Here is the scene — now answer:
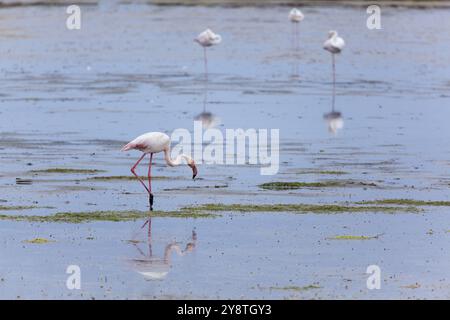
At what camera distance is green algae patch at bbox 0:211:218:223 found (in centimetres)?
1909

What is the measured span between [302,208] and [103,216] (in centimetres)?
307

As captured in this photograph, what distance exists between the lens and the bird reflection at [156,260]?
15.7 meters

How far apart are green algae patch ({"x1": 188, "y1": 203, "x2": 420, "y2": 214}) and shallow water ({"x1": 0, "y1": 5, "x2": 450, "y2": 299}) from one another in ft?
1.20

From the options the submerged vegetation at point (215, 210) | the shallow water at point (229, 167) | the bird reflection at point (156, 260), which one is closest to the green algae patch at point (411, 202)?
the submerged vegetation at point (215, 210)

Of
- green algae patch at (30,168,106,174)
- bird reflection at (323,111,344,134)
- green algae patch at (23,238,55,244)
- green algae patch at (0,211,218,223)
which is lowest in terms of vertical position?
green algae patch at (23,238,55,244)

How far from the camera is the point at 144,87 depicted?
3922 cm

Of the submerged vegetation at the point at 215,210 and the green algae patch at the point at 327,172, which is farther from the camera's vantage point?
the green algae patch at the point at 327,172

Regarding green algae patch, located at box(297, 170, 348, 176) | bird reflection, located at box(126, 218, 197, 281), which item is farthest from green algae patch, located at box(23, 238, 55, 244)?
green algae patch, located at box(297, 170, 348, 176)

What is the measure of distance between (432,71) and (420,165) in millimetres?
19608

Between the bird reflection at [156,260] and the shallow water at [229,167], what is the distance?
0.26 feet

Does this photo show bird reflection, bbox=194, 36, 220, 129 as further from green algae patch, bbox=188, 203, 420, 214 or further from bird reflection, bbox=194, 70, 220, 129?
green algae patch, bbox=188, 203, 420, 214

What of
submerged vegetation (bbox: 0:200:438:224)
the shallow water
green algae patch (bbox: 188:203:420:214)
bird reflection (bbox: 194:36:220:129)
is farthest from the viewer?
bird reflection (bbox: 194:36:220:129)

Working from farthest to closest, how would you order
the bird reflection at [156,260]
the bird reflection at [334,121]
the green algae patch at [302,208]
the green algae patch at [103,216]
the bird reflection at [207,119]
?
the bird reflection at [207,119]
the bird reflection at [334,121]
the green algae patch at [302,208]
the green algae patch at [103,216]
the bird reflection at [156,260]

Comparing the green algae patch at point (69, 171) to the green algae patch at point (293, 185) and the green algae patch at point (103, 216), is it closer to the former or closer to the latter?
the green algae patch at point (293, 185)
